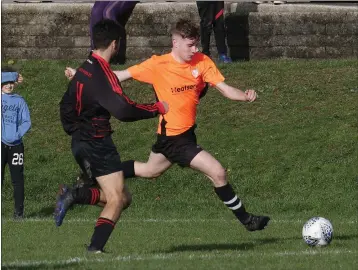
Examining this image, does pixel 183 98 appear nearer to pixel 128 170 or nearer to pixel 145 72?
pixel 145 72

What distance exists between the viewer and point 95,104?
1091 centimetres

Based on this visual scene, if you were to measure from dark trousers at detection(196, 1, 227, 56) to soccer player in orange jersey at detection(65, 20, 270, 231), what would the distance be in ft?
29.9

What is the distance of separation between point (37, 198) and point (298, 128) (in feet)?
14.8

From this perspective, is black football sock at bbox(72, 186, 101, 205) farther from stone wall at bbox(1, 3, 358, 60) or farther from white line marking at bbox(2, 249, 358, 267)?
stone wall at bbox(1, 3, 358, 60)

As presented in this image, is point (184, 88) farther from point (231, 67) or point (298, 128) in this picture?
point (231, 67)

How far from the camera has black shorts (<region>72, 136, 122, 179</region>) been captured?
11.0 m

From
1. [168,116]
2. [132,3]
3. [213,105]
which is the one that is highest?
[168,116]

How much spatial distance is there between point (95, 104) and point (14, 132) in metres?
5.46

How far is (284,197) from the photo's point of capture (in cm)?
1739

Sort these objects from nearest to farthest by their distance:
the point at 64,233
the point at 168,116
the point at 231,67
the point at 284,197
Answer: the point at 168,116 → the point at 64,233 → the point at 284,197 → the point at 231,67

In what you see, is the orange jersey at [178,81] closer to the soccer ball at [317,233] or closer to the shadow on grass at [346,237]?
the soccer ball at [317,233]

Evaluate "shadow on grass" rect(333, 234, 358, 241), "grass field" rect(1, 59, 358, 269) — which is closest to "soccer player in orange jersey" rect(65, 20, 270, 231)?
"grass field" rect(1, 59, 358, 269)

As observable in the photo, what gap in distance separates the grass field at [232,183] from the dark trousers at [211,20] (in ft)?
2.14

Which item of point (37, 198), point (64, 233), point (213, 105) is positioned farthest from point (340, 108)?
point (64, 233)
